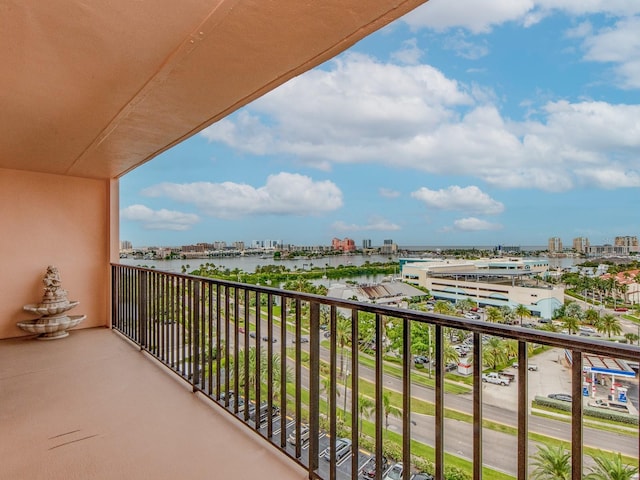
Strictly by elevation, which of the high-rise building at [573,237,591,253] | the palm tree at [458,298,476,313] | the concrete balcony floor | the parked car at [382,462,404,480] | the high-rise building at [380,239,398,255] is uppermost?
the high-rise building at [573,237,591,253]

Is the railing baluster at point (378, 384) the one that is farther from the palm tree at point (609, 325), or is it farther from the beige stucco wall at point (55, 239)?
the beige stucco wall at point (55, 239)

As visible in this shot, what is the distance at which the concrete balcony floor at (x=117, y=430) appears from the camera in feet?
5.43

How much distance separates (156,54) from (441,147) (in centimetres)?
788

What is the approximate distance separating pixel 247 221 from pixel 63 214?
12.1ft

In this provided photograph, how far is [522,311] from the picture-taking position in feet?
5.07

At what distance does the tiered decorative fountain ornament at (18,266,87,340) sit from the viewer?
3.86 meters

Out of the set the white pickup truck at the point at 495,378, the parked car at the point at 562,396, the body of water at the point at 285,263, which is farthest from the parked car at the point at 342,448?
the body of water at the point at 285,263

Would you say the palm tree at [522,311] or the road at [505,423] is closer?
the road at [505,423]

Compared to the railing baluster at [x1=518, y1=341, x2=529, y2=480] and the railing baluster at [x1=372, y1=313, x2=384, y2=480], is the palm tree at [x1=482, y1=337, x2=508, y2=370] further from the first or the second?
the railing baluster at [x1=372, y1=313, x2=384, y2=480]

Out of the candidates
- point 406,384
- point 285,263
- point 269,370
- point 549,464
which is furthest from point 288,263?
point 549,464

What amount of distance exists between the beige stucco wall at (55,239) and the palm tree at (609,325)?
4.92 metres

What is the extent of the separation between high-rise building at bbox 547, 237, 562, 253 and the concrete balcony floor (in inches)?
86.0

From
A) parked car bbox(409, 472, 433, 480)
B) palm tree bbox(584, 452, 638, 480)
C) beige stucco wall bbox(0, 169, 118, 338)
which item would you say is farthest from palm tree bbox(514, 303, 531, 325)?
beige stucco wall bbox(0, 169, 118, 338)

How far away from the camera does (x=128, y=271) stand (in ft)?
13.0
